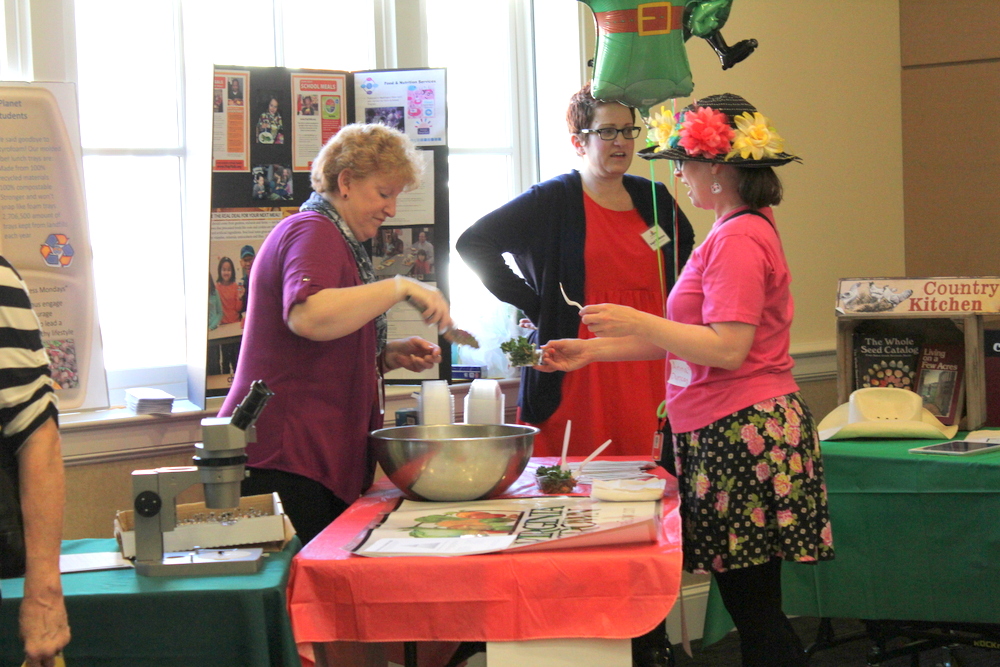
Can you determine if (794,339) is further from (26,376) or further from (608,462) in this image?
(26,376)

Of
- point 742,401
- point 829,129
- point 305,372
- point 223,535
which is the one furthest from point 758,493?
point 829,129

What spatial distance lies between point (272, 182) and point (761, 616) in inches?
69.4

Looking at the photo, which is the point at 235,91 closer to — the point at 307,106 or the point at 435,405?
the point at 307,106

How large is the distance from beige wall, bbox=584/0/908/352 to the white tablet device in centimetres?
120

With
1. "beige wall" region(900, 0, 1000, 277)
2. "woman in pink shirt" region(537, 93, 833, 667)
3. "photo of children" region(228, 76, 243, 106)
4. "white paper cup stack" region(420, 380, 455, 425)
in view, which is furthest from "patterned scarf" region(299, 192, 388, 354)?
"beige wall" region(900, 0, 1000, 277)

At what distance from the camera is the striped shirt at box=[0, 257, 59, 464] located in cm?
132

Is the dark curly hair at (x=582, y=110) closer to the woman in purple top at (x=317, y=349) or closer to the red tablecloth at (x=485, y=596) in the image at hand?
the woman in purple top at (x=317, y=349)

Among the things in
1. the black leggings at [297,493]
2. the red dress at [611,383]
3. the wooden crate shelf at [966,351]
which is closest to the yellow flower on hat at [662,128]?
the red dress at [611,383]

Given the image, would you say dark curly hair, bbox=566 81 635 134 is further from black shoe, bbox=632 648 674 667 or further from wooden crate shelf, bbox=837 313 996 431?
black shoe, bbox=632 648 674 667

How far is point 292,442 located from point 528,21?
86.7 inches

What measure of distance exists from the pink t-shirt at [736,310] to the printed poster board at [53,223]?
158 centimetres

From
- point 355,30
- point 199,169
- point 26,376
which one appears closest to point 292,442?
point 26,376

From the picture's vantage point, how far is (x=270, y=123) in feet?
9.20

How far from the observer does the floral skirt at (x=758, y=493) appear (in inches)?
76.7
